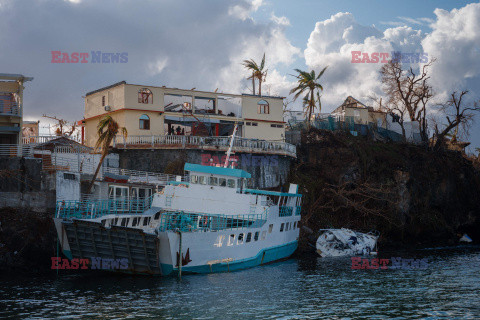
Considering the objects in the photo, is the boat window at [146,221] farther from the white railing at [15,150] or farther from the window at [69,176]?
the white railing at [15,150]

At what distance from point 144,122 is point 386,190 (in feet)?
77.9

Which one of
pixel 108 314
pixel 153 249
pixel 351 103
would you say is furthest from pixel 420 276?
pixel 351 103

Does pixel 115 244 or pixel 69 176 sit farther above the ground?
pixel 69 176

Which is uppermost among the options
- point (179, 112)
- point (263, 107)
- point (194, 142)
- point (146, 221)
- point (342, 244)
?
point (263, 107)

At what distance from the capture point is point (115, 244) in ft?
92.3

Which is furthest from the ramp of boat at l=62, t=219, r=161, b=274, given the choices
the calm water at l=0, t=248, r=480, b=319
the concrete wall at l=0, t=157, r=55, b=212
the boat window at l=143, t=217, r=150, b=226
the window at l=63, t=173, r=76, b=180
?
the window at l=63, t=173, r=76, b=180

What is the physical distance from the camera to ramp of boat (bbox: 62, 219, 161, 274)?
2752 centimetres

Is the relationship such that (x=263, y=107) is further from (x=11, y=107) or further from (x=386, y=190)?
(x=11, y=107)

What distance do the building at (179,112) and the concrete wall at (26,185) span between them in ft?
38.5

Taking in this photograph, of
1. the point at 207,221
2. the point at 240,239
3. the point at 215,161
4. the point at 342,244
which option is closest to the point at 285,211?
the point at 342,244

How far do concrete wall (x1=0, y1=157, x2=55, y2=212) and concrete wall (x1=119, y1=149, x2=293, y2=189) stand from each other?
10.5 m

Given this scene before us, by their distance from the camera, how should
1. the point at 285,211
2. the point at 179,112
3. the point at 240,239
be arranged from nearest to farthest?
the point at 240,239
the point at 285,211
the point at 179,112

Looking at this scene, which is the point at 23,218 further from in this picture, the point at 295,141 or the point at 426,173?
the point at 426,173

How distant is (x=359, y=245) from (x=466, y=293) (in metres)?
16.2
